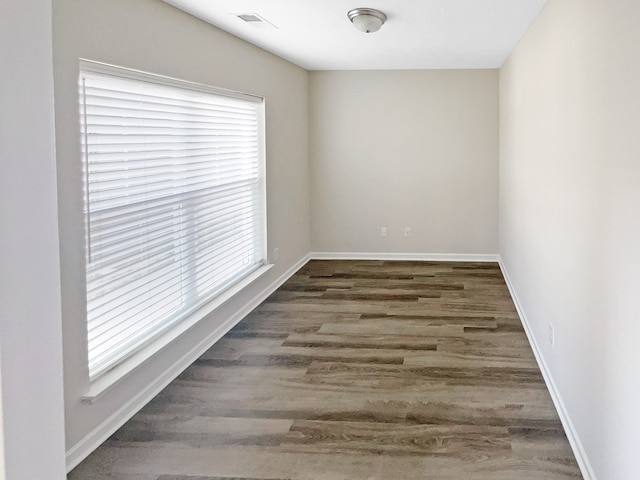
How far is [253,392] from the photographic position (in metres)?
3.60

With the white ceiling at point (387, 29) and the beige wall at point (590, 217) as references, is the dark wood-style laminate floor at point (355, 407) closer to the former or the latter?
the beige wall at point (590, 217)

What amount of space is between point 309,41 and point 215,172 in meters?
1.47

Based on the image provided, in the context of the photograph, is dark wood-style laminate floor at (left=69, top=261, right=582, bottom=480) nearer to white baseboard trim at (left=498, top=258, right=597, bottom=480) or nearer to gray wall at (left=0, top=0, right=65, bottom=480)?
white baseboard trim at (left=498, top=258, right=597, bottom=480)

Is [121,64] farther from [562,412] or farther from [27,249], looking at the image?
[562,412]

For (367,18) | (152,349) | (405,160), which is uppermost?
(367,18)

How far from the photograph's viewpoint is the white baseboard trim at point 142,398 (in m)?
2.83

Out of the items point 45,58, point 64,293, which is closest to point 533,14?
point 64,293

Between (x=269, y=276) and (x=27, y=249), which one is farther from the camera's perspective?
(x=269, y=276)

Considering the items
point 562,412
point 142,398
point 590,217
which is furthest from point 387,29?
point 142,398

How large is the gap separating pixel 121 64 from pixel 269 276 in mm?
3117

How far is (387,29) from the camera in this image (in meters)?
4.75

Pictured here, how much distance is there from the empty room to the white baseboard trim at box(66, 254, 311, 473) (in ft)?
0.05

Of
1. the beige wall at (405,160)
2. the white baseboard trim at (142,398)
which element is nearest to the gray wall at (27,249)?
the white baseboard trim at (142,398)

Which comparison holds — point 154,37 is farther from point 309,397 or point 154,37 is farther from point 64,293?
point 309,397
